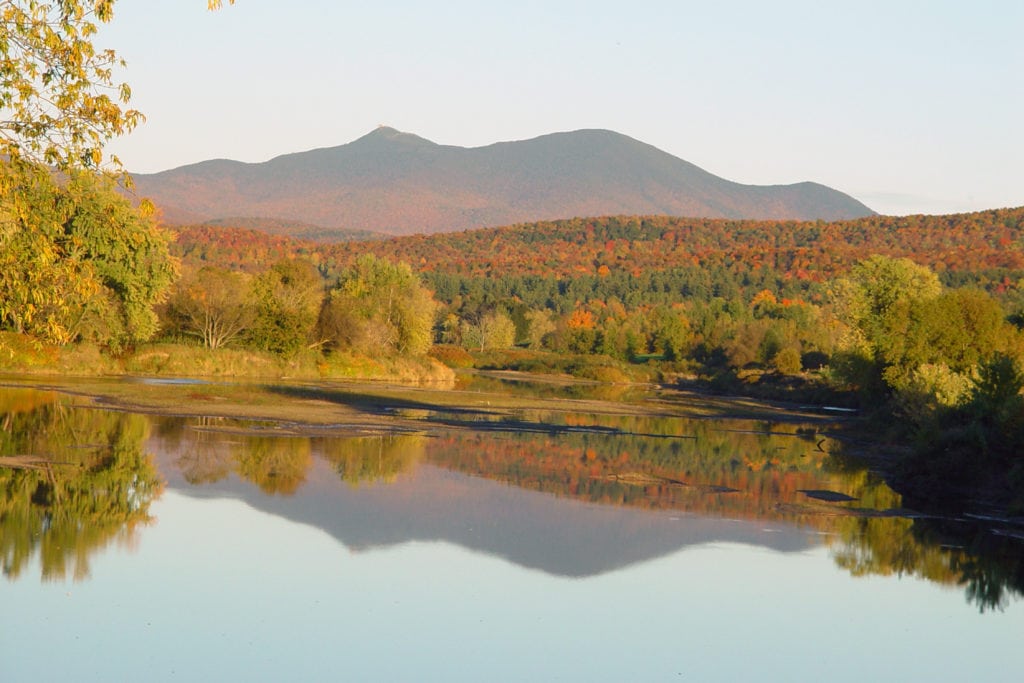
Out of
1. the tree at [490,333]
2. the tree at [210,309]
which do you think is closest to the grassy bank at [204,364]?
the tree at [210,309]

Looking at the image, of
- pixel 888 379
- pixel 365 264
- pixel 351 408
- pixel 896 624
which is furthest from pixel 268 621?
pixel 365 264

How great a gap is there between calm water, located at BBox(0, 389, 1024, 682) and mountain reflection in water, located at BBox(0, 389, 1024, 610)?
3.7 inches

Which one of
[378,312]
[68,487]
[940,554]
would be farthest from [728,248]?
[68,487]

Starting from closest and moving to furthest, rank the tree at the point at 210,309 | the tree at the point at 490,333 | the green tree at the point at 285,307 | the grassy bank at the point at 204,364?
the grassy bank at the point at 204,364
the tree at the point at 210,309
the green tree at the point at 285,307
the tree at the point at 490,333

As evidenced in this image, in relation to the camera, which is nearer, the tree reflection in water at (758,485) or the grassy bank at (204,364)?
the tree reflection in water at (758,485)

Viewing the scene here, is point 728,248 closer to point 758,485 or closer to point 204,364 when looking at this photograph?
point 204,364

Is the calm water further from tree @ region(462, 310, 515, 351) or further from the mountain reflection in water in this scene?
tree @ region(462, 310, 515, 351)

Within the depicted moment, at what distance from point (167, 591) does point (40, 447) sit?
1194 cm

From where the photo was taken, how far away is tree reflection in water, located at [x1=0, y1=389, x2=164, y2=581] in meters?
14.9

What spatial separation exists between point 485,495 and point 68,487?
294 inches

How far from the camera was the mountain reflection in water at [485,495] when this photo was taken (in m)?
17.3

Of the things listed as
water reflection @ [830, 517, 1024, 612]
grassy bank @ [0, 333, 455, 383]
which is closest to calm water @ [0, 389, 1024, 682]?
water reflection @ [830, 517, 1024, 612]

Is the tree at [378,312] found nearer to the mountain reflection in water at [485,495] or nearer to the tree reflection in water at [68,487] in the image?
the mountain reflection in water at [485,495]

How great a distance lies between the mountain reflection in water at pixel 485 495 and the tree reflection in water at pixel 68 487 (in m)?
0.04
